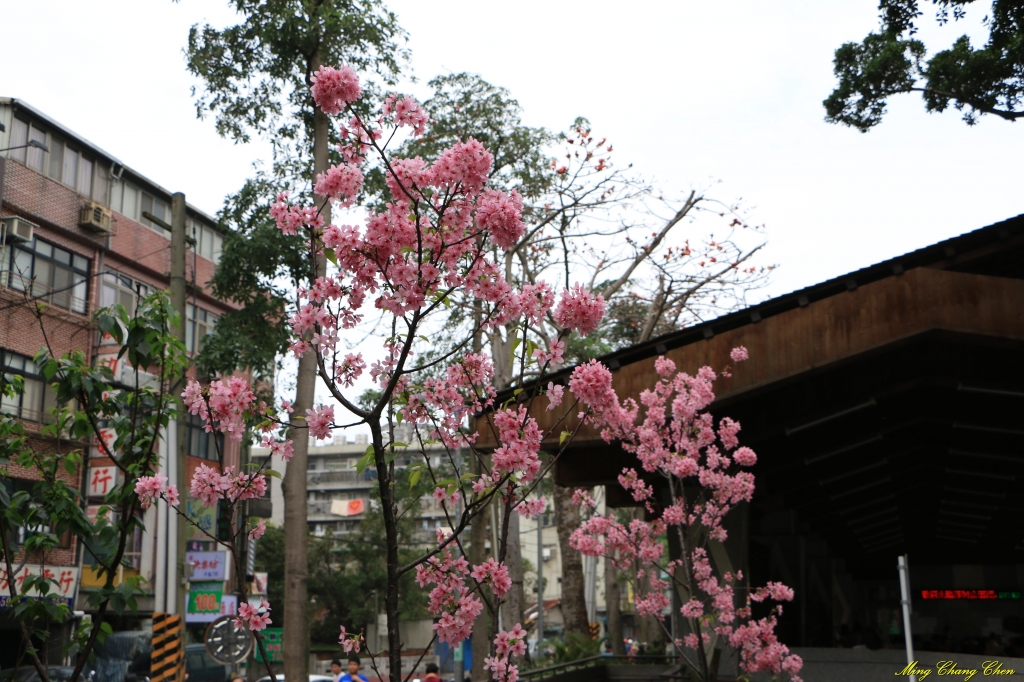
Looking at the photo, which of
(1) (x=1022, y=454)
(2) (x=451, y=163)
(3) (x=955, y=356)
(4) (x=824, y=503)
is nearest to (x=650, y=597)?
(3) (x=955, y=356)

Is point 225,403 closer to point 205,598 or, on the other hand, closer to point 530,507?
point 530,507

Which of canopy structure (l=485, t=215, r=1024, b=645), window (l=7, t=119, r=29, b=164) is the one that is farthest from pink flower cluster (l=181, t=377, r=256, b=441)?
window (l=7, t=119, r=29, b=164)

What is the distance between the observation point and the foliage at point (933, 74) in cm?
1079

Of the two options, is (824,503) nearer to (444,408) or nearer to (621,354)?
(621,354)

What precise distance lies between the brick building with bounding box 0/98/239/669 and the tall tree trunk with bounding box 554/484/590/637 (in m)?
7.68

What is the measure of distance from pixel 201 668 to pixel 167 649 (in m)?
11.4

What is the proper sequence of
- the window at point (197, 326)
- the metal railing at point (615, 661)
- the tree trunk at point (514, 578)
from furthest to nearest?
1. the window at point (197, 326)
2. the tree trunk at point (514, 578)
3. the metal railing at point (615, 661)

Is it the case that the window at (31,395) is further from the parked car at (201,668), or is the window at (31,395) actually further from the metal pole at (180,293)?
the metal pole at (180,293)

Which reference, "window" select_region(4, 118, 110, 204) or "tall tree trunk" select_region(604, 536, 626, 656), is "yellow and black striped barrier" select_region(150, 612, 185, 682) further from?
"window" select_region(4, 118, 110, 204)

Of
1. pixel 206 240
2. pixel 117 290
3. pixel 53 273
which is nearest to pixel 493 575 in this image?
pixel 53 273

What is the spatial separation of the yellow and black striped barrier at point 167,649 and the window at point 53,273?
11.6 meters

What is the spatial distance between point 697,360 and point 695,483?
2253 mm

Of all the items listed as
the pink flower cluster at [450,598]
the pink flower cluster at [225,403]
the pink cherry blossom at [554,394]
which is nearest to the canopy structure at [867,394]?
the pink cherry blossom at [554,394]
